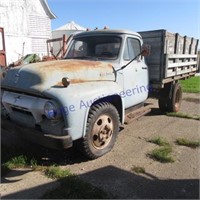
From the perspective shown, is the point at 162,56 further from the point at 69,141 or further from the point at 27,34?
the point at 27,34

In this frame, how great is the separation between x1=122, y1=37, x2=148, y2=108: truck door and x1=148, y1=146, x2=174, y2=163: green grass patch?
108cm

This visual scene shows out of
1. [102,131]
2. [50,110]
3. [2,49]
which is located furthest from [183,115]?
[2,49]

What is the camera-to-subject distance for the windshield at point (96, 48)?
5301 millimetres

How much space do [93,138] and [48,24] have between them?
1465 cm

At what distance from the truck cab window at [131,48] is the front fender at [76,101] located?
141 centimetres

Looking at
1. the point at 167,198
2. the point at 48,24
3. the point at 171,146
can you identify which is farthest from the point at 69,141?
the point at 48,24

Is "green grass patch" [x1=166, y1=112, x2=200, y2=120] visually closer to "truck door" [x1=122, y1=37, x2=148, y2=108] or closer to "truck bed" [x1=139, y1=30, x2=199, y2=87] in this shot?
"truck bed" [x1=139, y1=30, x2=199, y2=87]

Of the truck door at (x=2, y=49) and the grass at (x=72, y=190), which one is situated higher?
the truck door at (x=2, y=49)

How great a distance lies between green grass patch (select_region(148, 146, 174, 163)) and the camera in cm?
453

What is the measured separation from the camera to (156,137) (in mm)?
5637

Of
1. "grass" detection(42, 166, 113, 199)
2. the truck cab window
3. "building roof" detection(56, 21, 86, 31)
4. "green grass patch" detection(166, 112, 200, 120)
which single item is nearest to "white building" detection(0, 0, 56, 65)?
"green grass patch" detection(166, 112, 200, 120)

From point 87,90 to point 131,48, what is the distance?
76.4 inches

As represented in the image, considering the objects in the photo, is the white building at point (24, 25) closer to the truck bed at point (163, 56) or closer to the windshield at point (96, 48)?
the windshield at point (96, 48)

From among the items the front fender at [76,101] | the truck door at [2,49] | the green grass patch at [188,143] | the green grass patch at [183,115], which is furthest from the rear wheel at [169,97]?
the truck door at [2,49]
